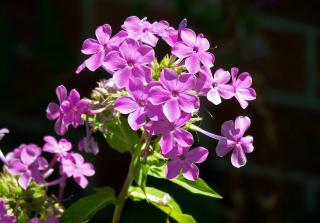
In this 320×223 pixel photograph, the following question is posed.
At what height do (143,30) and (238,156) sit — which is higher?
(143,30)

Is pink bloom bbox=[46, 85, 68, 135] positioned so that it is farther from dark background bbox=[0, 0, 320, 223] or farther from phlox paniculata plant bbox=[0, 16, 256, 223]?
dark background bbox=[0, 0, 320, 223]

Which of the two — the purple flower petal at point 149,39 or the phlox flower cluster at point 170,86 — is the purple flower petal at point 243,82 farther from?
the purple flower petal at point 149,39

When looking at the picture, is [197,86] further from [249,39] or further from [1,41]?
[1,41]

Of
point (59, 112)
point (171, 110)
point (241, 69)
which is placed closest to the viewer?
point (171, 110)

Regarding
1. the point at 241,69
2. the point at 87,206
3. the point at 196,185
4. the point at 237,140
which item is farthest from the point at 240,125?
the point at 241,69

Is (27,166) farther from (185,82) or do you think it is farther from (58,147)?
(185,82)

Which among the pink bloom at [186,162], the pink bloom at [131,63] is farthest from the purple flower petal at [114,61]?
the pink bloom at [186,162]
